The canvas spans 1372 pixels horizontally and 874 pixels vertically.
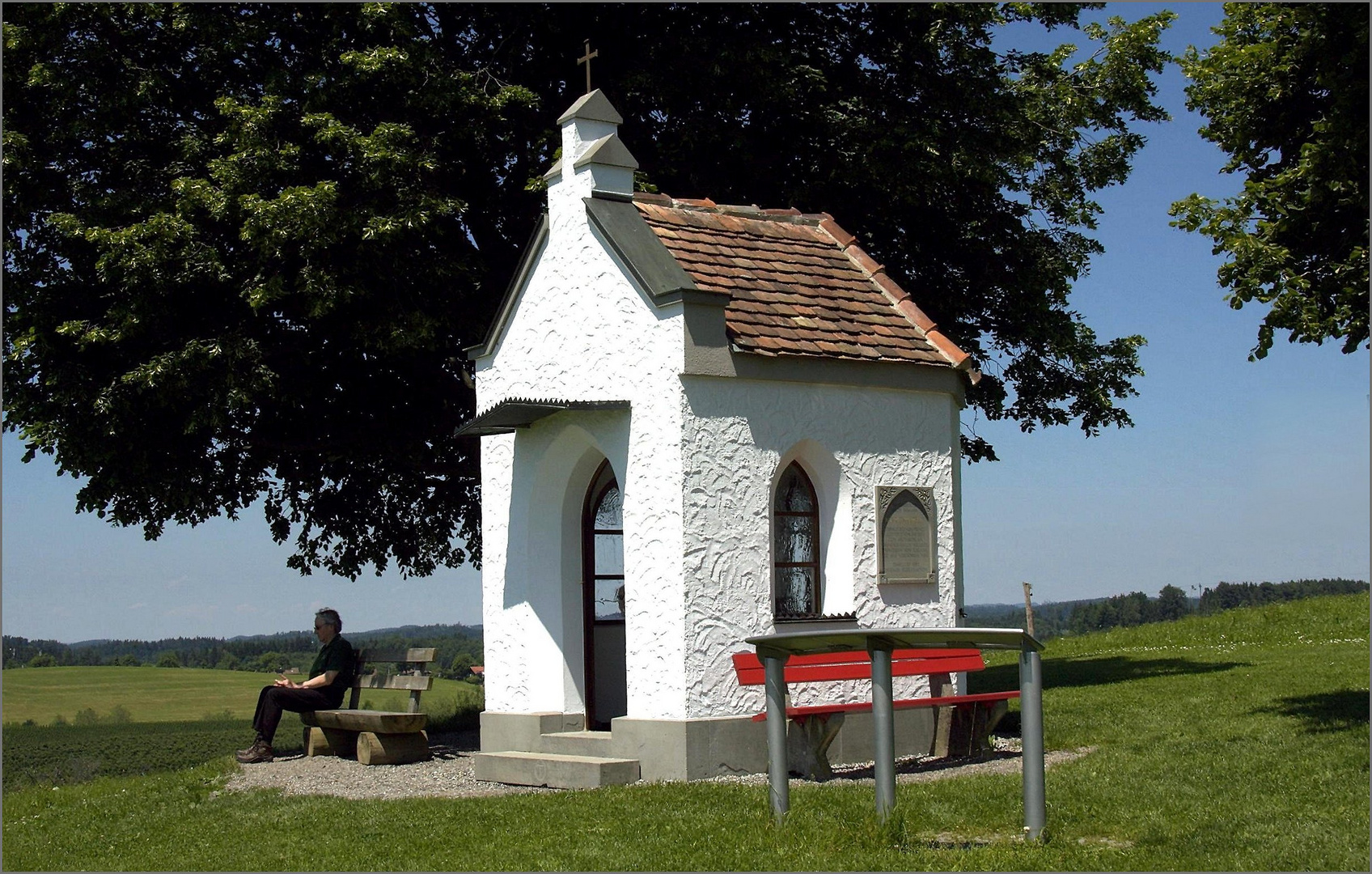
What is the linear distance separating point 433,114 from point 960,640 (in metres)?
12.4

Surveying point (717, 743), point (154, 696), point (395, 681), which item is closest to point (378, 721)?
point (395, 681)

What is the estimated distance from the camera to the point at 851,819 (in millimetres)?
8328

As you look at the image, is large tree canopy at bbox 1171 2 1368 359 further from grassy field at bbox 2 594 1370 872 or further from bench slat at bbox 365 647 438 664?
bench slat at bbox 365 647 438 664

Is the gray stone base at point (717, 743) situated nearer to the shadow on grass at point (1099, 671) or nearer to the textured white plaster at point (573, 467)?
the textured white plaster at point (573, 467)

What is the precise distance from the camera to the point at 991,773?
35.4 feet

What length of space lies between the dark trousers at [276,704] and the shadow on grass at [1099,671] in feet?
31.8

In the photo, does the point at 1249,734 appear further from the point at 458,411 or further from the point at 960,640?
the point at 458,411

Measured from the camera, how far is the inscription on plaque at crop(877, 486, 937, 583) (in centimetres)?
1284

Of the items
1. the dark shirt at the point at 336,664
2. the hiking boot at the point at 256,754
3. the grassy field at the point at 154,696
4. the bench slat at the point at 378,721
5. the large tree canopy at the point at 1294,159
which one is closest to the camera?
the large tree canopy at the point at 1294,159

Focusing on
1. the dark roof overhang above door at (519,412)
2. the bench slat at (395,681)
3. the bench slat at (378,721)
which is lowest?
the bench slat at (378,721)

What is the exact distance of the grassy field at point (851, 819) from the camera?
7605 mm

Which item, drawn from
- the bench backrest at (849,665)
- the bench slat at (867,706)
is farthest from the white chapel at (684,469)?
the bench slat at (867,706)

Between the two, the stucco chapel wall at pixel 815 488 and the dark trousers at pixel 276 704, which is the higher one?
the stucco chapel wall at pixel 815 488

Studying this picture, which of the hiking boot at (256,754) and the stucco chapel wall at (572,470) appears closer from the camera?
the stucco chapel wall at (572,470)
